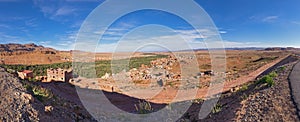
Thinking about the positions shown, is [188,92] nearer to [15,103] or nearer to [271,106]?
[271,106]

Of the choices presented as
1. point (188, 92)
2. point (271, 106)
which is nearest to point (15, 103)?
point (271, 106)

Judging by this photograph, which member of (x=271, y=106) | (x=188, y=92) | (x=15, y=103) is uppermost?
(x=271, y=106)

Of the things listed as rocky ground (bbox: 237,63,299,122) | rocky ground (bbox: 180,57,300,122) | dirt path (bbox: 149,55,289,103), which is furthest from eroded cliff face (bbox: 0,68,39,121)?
dirt path (bbox: 149,55,289,103)

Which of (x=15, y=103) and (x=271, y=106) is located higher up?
(x=271, y=106)

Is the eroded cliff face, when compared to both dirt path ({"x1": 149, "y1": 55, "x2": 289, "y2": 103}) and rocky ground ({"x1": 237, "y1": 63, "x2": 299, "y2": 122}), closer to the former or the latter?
rocky ground ({"x1": 237, "y1": 63, "x2": 299, "y2": 122})

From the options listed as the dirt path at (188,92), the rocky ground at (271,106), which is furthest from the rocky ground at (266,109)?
the dirt path at (188,92)

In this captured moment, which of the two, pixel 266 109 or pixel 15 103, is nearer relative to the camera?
pixel 15 103

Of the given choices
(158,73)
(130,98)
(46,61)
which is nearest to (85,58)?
(46,61)

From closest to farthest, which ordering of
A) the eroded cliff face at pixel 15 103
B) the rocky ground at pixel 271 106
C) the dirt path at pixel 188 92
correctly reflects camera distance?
the eroded cliff face at pixel 15 103 < the rocky ground at pixel 271 106 < the dirt path at pixel 188 92

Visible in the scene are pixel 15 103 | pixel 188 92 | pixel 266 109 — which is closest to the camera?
pixel 15 103

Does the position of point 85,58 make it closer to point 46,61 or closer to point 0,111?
point 46,61

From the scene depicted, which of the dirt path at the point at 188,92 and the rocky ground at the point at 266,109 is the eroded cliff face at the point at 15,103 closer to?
the rocky ground at the point at 266,109
